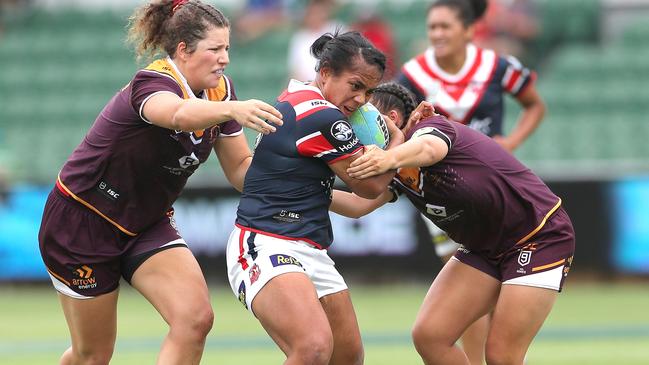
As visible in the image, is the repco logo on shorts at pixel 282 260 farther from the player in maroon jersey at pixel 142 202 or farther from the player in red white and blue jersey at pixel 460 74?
the player in red white and blue jersey at pixel 460 74

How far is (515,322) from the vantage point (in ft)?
18.5

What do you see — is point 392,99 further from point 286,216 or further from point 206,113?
point 206,113

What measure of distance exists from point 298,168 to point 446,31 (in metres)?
2.60

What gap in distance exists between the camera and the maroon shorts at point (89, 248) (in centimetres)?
583

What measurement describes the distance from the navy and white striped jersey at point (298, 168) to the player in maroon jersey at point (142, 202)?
0.15 metres

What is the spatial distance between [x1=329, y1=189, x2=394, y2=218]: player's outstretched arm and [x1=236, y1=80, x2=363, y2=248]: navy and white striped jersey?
0.40 metres

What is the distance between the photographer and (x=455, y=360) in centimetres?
581

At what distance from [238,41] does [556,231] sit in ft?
33.0

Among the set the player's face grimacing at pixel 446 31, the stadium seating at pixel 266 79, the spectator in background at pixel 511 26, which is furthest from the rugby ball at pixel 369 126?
the spectator in background at pixel 511 26

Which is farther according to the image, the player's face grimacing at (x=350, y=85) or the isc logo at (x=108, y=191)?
the isc logo at (x=108, y=191)

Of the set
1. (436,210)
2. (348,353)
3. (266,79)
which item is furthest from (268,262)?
(266,79)

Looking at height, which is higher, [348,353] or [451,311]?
[451,311]

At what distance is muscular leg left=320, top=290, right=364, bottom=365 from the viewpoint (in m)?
5.61

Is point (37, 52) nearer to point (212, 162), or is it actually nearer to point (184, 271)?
point (212, 162)
